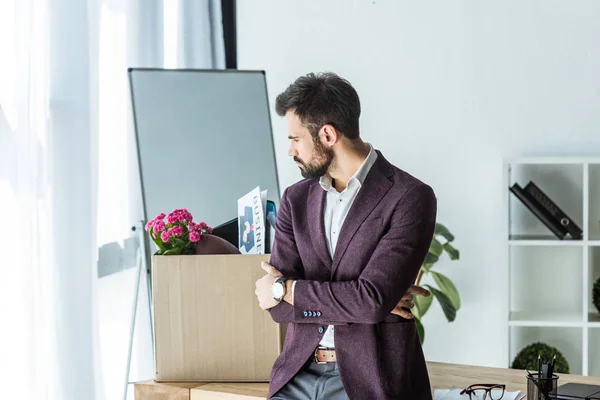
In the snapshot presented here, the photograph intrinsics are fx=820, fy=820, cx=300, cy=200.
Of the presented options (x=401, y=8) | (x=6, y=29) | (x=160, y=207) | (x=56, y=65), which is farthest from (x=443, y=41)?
(x=6, y=29)

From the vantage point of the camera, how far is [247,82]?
3.19 m

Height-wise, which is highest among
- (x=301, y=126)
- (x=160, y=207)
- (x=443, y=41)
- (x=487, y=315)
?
(x=443, y=41)

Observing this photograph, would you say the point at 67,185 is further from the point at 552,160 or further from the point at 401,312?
the point at 552,160

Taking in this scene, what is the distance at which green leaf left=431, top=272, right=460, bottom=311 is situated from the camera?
414 cm

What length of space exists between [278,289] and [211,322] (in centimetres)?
35

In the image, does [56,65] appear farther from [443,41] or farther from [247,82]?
[443,41]

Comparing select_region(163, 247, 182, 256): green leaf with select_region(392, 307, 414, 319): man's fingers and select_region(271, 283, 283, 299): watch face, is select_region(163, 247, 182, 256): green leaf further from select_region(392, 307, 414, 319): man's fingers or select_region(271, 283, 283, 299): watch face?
select_region(392, 307, 414, 319): man's fingers

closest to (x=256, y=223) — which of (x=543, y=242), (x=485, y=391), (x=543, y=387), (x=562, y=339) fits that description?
(x=485, y=391)

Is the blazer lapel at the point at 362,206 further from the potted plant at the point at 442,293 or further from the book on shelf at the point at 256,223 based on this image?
the potted plant at the point at 442,293

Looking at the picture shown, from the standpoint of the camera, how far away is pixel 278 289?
2.05 m

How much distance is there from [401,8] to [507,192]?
3.88 feet

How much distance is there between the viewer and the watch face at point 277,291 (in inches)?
80.7

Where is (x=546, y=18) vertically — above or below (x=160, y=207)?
above

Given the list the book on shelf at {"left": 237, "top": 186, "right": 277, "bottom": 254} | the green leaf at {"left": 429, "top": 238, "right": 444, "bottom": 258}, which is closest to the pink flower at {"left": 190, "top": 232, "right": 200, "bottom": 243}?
the book on shelf at {"left": 237, "top": 186, "right": 277, "bottom": 254}
